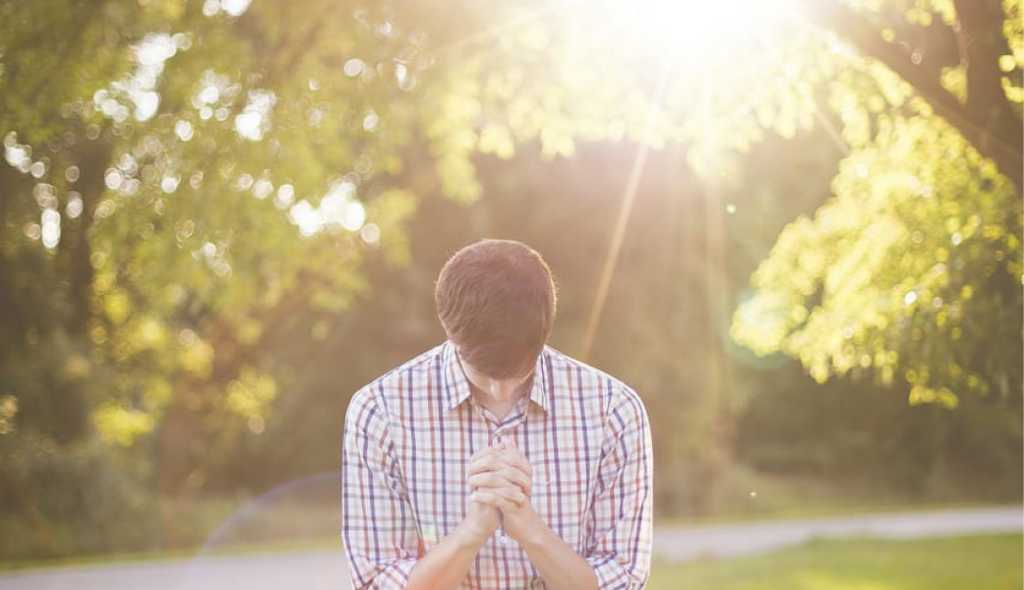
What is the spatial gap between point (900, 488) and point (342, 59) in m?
19.8

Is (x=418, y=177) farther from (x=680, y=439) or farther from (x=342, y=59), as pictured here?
(x=342, y=59)

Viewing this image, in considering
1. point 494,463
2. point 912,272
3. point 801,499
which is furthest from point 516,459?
point 801,499

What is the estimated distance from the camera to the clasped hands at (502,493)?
2.42 meters

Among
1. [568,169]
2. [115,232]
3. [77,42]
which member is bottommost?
[115,232]

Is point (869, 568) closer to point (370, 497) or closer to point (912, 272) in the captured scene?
point (912, 272)

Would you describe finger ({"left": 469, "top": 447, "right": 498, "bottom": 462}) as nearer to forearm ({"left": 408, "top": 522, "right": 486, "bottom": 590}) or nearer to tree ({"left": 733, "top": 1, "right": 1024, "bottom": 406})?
forearm ({"left": 408, "top": 522, "right": 486, "bottom": 590})

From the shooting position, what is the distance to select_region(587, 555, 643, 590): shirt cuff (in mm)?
2592

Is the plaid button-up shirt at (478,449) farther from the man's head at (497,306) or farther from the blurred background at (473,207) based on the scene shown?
the blurred background at (473,207)

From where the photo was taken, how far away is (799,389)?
25.3m

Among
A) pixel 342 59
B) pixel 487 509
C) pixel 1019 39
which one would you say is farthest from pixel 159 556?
pixel 487 509

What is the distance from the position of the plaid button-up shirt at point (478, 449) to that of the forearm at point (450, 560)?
0.39 ft

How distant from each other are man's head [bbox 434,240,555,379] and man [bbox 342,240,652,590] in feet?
0.32

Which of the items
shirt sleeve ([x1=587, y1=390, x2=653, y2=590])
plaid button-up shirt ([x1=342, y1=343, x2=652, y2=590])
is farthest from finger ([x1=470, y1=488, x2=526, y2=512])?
shirt sleeve ([x1=587, y1=390, x2=653, y2=590])

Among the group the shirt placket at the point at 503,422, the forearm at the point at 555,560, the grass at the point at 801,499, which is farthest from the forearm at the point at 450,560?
the grass at the point at 801,499
